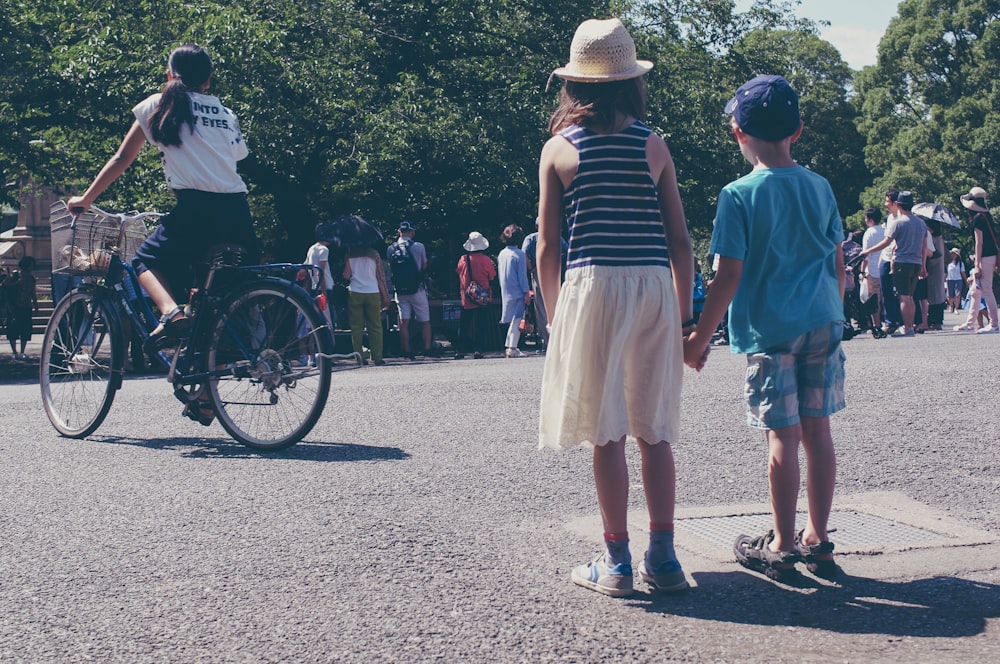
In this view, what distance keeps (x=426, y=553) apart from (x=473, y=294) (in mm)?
12716

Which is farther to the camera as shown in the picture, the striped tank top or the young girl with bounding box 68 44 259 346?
the young girl with bounding box 68 44 259 346

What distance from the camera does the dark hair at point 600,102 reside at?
3.57 meters

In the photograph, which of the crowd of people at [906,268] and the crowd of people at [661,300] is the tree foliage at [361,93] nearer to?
the crowd of people at [906,268]

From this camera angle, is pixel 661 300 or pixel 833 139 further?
pixel 833 139

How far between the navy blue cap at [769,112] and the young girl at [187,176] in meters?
3.28

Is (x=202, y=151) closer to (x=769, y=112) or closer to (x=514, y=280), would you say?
(x=769, y=112)

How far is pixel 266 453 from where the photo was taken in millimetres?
6156

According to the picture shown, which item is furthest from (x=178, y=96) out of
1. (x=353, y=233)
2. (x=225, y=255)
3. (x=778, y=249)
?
(x=353, y=233)

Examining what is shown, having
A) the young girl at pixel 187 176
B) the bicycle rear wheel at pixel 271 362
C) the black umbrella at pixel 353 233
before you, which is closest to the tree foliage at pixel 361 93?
the black umbrella at pixel 353 233

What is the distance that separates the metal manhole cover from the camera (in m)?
4.09

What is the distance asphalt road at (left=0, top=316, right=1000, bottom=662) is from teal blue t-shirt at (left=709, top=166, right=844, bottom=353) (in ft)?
2.53

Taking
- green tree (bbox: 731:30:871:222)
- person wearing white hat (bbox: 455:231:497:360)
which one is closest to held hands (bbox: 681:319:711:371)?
person wearing white hat (bbox: 455:231:497:360)

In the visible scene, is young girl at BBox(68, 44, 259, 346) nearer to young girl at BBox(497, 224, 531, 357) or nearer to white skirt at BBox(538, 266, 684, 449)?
white skirt at BBox(538, 266, 684, 449)

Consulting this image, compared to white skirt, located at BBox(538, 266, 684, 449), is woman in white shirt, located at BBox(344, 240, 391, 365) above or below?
above
